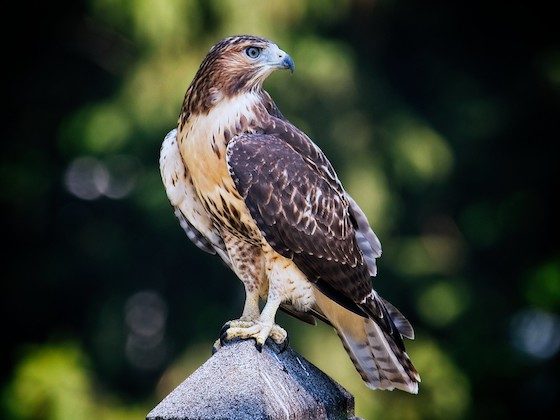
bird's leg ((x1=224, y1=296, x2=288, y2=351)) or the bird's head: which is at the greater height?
the bird's head

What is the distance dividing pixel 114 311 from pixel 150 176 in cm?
148

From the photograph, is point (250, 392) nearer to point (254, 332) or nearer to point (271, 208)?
point (254, 332)

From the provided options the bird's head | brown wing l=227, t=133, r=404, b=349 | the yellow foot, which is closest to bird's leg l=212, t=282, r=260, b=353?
the yellow foot

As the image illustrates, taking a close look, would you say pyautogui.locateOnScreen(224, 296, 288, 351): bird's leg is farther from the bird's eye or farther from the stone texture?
the bird's eye

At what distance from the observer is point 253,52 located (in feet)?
15.6

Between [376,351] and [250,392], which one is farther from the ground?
[250,392]

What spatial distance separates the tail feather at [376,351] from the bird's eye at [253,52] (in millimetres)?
959

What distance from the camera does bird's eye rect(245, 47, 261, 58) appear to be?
15.5 ft

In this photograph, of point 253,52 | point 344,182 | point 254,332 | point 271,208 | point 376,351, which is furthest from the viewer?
point 344,182

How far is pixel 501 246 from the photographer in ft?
39.2

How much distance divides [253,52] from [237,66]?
0.36 feet

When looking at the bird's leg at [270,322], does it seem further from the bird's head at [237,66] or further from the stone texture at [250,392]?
the bird's head at [237,66]

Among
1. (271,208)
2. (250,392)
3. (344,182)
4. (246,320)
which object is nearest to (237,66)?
(271,208)

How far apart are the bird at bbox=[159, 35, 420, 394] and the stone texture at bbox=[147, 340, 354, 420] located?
703 millimetres
